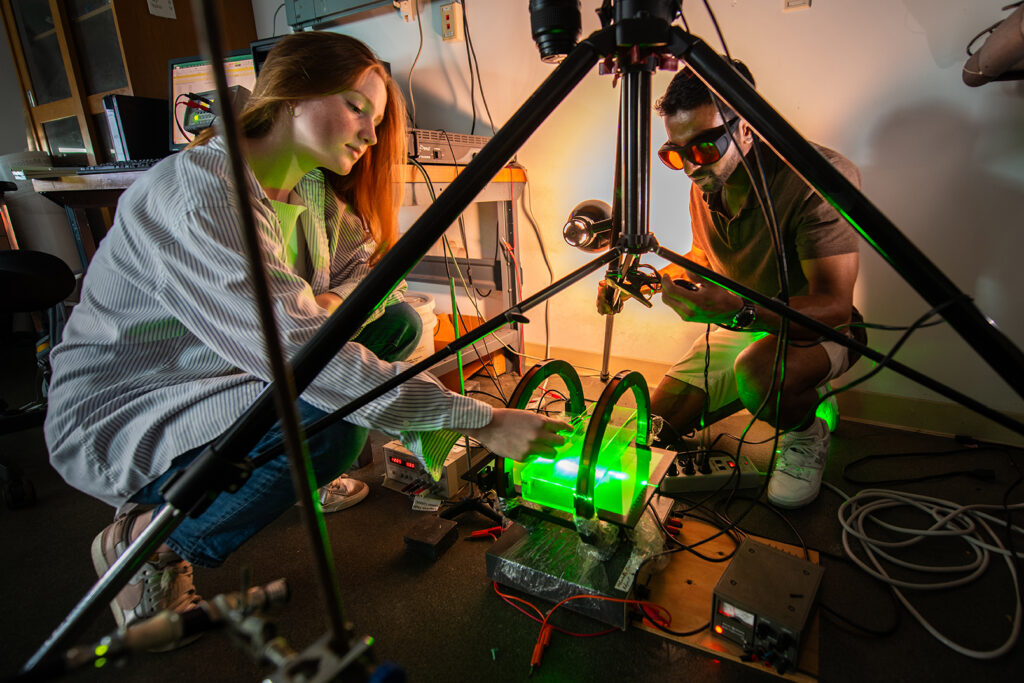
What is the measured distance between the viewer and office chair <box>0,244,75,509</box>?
142cm

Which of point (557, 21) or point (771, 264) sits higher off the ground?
point (557, 21)

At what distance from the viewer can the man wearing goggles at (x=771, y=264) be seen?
1.14m

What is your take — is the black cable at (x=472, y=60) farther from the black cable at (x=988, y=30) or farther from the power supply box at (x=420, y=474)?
the black cable at (x=988, y=30)

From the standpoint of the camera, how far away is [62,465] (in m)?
0.84

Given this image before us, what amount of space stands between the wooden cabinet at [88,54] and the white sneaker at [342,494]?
1.94 m

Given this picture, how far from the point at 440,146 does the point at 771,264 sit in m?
1.10

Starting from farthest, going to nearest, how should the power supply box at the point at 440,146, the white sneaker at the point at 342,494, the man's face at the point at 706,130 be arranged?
the power supply box at the point at 440,146
the white sneaker at the point at 342,494
the man's face at the point at 706,130

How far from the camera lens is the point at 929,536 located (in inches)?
46.1

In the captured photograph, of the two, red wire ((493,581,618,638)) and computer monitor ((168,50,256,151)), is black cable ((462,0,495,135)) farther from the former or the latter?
red wire ((493,581,618,638))

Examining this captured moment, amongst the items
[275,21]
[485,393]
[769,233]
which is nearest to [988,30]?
[769,233]

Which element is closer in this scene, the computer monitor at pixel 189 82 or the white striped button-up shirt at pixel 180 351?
the white striped button-up shirt at pixel 180 351

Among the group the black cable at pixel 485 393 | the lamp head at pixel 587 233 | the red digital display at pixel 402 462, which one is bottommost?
the black cable at pixel 485 393

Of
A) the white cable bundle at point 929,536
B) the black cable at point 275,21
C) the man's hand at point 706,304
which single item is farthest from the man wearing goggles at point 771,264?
the black cable at point 275,21

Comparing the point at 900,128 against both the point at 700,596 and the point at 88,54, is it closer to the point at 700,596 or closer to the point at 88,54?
the point at 700,596
